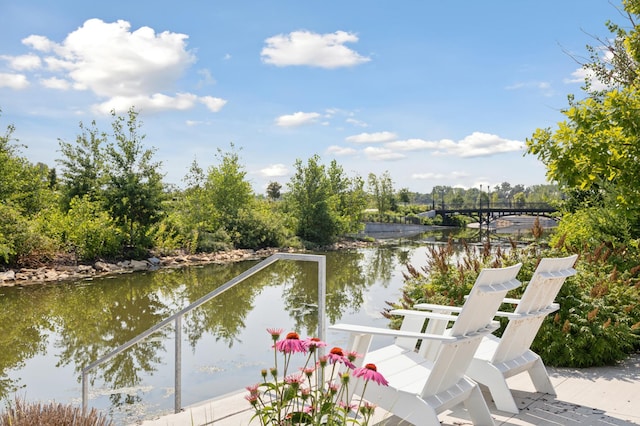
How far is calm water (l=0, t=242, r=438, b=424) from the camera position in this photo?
23.2ft

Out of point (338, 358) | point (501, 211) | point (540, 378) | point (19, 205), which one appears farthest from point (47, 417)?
point (501, 211)

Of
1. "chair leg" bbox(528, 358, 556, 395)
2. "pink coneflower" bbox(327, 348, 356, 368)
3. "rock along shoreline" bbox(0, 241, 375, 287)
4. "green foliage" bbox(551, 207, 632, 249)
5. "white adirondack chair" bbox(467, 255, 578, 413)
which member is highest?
"green foliage" bbox(551, 207, 632, 249)

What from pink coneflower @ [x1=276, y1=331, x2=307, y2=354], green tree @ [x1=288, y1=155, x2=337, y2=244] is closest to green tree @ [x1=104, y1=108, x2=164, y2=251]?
green tree @ [x1=288, y1=155, x2=337, y2=244]

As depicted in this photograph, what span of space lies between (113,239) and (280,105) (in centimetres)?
1066

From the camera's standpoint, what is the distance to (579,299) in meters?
5.23

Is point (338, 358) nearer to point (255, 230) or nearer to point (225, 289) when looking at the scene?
point (225, 289)

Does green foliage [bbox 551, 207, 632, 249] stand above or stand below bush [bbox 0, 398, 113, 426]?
above

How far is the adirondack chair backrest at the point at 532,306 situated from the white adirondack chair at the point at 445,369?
43cm

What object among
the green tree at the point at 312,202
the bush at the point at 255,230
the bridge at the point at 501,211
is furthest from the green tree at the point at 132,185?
the bridge at the point at 501,211

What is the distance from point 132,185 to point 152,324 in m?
11.3

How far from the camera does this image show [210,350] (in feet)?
28.8

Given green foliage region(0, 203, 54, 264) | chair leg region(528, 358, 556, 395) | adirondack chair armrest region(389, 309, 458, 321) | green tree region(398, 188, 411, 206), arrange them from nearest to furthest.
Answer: adirondack chair armrest region(389, 309, 458, 321) < chair leg region(528, 358, 556, 395) < green foliage region(0, 203, 54, 264) < green tree region(398, 188, 411, 206)

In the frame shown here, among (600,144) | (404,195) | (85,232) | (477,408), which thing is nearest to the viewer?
(477,408)

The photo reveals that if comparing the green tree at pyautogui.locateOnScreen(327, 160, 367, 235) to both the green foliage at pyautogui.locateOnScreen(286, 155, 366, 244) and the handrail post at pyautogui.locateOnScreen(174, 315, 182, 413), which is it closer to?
the green foliage at pyautogui.locateOnScreen(286, 155, 366, 244)
